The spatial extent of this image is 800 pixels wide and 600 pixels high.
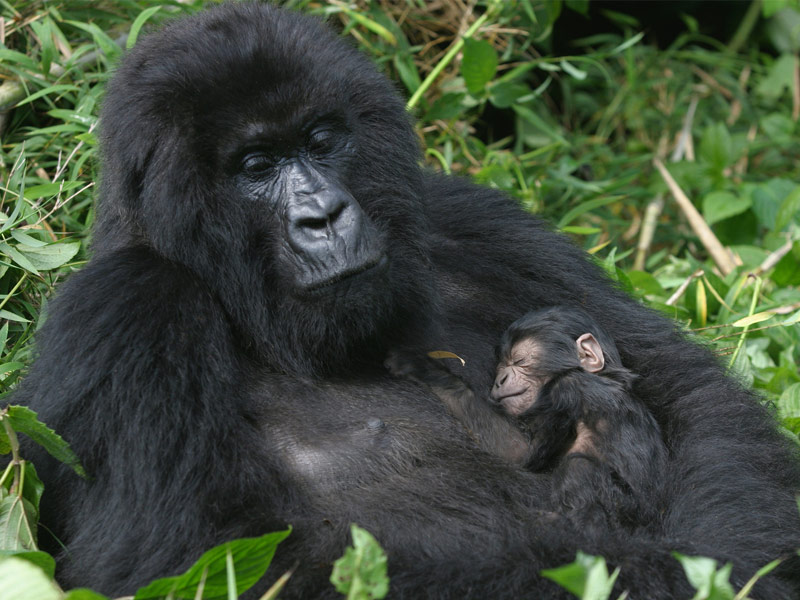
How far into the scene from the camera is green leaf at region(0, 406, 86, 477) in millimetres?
2604

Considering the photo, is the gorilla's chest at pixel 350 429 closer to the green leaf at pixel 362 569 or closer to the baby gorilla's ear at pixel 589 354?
the baby gorilla's ear at pixel 589 354

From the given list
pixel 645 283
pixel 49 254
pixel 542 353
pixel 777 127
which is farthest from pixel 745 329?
pixel 777 127

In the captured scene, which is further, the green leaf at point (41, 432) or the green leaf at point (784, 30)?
the green leaf at point (784, 30)

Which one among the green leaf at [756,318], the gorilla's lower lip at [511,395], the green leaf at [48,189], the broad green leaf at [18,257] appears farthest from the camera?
the green leaf at [48,189]

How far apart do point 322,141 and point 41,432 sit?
1.18 m

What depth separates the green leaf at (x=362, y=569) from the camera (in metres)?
2.01

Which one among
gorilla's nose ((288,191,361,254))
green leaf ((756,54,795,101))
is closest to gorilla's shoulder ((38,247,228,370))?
gorilla's nose ((288,191,361,254))

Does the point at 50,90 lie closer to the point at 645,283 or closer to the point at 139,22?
the point at 139,22

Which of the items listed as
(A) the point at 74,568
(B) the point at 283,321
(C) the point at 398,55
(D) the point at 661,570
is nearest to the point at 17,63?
(C) the point at 398,55

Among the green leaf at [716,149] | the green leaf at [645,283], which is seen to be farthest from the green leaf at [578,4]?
the green leaf at [645,283]

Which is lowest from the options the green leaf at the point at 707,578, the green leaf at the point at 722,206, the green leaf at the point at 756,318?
the green leaf at the point at 722,206

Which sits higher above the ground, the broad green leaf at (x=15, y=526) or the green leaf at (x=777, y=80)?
the broad green leaf at (x=15, y=526)

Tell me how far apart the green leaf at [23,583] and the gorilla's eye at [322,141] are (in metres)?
1.50

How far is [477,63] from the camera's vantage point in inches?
195
